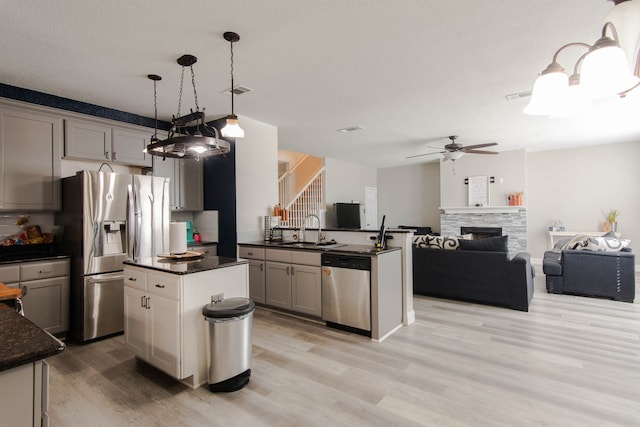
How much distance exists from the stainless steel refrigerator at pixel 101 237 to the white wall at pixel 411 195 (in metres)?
7.61

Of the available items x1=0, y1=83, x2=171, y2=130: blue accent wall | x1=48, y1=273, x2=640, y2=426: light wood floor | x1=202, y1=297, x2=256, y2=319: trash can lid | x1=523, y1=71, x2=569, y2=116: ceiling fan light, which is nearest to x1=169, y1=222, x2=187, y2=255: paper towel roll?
x1=202, y1=297, x2=256, y2=319: trash can lid

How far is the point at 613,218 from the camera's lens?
7.02 m

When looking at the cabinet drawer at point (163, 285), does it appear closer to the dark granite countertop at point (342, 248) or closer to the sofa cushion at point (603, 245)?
the dark granite countertop at point (342, 248)

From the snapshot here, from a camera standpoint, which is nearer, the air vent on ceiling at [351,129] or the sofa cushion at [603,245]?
the sofa cushion at [603,245]

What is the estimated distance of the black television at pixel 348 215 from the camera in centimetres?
845

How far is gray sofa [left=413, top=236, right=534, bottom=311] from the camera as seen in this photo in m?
4.27

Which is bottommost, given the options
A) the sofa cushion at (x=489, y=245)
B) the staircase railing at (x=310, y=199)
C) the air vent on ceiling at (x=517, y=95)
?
the sofa cushion at (x=489, y=245)

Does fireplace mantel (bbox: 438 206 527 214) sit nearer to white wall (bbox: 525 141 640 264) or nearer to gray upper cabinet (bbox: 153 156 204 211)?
white wall (bbox: 525 141 640 264)

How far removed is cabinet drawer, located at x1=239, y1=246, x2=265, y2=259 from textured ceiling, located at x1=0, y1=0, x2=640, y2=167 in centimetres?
189

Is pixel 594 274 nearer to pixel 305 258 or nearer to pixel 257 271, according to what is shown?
pixel 305 258

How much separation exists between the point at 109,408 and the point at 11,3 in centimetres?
278

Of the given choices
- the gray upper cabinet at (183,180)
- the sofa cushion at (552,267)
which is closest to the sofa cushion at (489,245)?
the sofa cushion at (552,267)

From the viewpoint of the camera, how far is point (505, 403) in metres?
2.24

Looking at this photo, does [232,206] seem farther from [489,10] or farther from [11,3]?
[489,10]
